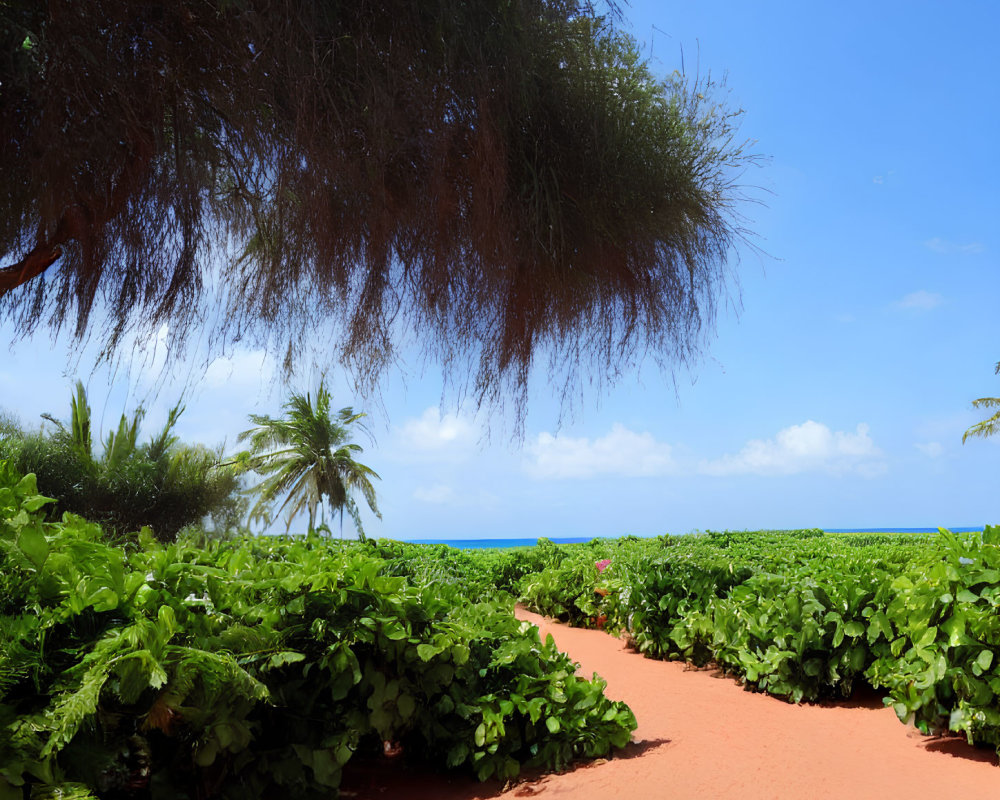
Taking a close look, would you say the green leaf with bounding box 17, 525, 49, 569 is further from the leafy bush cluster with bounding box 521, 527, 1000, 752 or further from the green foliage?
the green foliage

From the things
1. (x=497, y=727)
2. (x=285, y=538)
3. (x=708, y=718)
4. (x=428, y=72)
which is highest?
(x=428, y=72)

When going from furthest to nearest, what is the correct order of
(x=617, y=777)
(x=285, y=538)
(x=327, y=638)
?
1. (x=285, y=538)
2. (x=617, y=777)
3. (x=327, y=638)

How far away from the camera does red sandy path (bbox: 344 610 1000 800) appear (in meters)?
2.86

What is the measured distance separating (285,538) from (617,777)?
9.94ft

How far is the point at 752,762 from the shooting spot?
3215 millimetres

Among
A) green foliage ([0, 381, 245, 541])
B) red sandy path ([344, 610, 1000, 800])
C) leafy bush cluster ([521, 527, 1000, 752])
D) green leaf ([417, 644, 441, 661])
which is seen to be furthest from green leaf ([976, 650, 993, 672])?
green foliage ([0, 381, 245, 541])

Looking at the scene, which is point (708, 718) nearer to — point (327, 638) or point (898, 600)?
point (898, 600)

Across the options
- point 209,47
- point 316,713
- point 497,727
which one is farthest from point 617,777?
point 209,47

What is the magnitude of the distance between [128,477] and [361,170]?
1995cm

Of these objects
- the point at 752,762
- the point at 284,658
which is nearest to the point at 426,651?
the point at 284,658

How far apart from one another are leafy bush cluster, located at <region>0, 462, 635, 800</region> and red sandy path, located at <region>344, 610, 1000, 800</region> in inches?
6.9

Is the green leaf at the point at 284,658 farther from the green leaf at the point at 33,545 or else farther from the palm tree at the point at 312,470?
the palm tree at the point at 312,470

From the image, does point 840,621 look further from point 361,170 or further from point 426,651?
point 361,170

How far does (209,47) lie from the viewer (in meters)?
2.54
